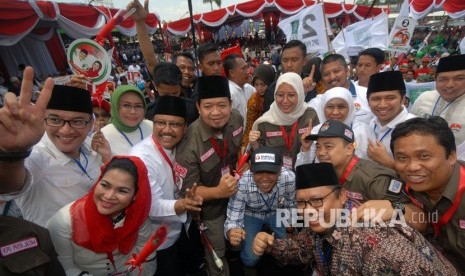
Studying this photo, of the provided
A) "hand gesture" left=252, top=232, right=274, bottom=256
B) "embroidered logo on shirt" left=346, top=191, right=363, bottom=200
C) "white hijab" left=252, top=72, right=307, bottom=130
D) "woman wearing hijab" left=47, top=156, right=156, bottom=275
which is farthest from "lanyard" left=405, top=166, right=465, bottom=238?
"woman wearing hijab" left=47, top=156, right=156, bottom=275

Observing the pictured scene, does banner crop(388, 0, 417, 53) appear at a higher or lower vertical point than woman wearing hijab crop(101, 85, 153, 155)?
higher

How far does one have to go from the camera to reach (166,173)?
2719 mm

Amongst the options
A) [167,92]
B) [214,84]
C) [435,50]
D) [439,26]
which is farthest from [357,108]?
[439,26]

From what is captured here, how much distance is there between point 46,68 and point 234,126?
40.6 ft

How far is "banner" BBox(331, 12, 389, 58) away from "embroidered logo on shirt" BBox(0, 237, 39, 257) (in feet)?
22.4

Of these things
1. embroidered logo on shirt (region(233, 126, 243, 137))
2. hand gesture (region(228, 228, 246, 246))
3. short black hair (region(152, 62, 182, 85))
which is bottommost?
hand gesture (region(228, 228, 246, 246))

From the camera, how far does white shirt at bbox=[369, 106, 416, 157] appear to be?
295 centimetres

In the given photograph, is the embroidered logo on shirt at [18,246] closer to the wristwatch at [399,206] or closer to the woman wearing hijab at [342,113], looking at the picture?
Answer: the wristwatch at [399,206]

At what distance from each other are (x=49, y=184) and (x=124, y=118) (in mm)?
1036

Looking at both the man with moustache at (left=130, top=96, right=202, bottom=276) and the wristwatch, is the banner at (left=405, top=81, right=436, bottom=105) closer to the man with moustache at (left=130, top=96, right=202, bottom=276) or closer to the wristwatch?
the wristwatch

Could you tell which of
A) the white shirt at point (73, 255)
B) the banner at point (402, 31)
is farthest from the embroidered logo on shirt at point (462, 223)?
the banner at point (402, 31)

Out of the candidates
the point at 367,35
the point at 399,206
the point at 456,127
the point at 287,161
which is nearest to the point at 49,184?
the point at 287,161

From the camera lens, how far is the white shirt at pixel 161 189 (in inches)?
101

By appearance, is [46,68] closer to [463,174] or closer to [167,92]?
[167,92]
